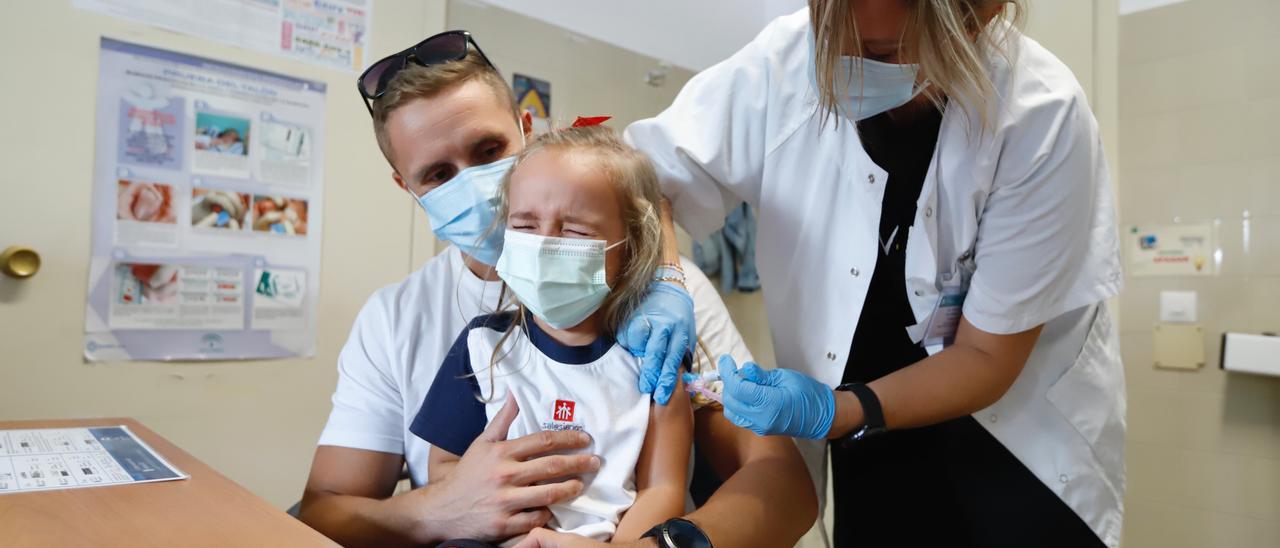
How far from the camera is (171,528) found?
29.4 inches

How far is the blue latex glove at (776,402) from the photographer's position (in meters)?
0.93

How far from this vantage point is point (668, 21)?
123 inches

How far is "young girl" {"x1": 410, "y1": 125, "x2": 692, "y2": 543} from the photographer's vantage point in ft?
3.10

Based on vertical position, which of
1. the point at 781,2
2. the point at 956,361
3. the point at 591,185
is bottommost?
the point at 956,361

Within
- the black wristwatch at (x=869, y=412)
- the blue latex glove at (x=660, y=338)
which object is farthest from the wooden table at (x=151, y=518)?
the black wristwatch at (x=869, y=412)

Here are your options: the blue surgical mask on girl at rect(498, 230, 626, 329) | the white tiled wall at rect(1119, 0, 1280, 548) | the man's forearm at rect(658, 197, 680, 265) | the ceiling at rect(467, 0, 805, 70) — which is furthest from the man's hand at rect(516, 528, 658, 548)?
the white tiled wall at rect(1119, 0, 1280, 548)

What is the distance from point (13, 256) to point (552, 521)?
163 cm

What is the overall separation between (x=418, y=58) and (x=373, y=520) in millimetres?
779

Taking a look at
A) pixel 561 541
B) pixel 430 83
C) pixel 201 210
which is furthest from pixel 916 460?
pixel 201 210

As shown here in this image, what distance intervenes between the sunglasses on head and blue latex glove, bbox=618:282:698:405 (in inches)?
23.9

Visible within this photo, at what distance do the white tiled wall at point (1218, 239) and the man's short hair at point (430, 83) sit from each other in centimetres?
287

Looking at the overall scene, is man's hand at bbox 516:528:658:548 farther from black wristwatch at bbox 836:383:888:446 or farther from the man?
black wristwatch at bbox 836:383:888:446

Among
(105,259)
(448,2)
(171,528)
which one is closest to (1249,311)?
(448,2)

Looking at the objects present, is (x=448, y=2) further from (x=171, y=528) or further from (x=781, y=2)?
(x=171, y=528)
